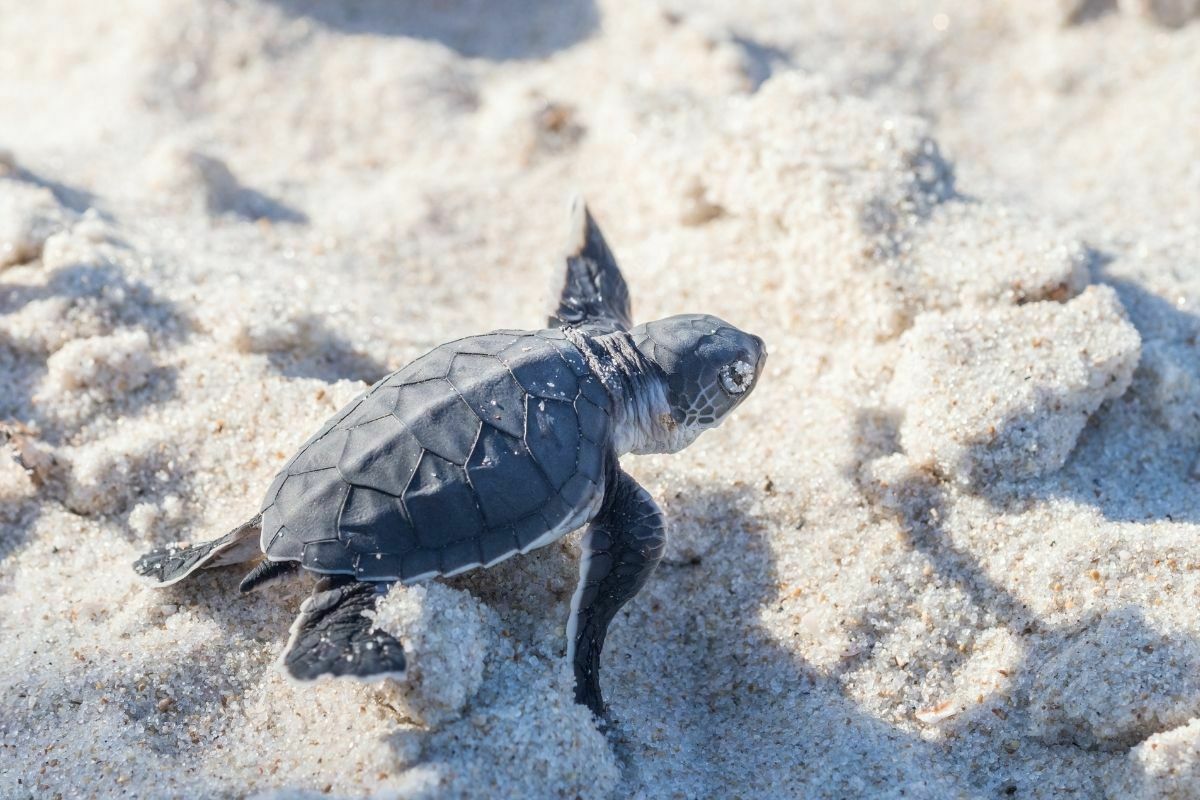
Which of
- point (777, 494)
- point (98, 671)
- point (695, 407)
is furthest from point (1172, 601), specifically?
point (98, 671)

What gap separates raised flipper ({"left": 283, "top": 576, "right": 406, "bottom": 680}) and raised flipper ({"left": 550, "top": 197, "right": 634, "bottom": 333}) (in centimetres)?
106

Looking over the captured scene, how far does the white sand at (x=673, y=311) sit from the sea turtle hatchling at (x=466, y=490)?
10 centimetres

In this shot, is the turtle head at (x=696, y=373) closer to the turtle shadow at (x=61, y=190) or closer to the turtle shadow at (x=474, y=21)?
the turtle shadow at (x=61, y=190)

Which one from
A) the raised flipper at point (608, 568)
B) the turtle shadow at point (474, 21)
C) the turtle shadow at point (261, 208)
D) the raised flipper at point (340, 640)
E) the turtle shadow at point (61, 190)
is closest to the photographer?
the raised flipper at point (340, 640)

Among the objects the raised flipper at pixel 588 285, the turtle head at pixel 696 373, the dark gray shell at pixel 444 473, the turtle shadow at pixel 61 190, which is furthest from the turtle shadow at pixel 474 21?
the dark gray shell at pixel 444 473

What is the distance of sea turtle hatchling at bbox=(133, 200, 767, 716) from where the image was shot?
1961 millimetres

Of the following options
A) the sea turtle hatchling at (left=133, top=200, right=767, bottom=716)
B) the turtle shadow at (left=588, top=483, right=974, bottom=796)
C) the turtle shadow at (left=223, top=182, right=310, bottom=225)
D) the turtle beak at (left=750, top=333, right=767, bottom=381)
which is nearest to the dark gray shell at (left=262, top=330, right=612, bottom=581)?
the sea turtle hatchling at (left=133, top=200, right=767, bottom=716)

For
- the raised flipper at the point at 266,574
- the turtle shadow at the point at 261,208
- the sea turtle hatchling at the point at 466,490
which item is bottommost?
the turtle shadow at the point at 261,208

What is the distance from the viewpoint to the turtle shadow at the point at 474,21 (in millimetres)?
4367

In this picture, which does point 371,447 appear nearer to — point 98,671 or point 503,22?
point 98,671

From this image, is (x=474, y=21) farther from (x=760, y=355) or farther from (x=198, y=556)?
(x=198, y=556)

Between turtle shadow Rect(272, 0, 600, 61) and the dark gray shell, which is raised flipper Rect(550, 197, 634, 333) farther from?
turtle shadow Rect(272, 0, 600, 61)

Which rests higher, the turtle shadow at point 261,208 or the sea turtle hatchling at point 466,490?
the sea turtle hatchling at point 466,490

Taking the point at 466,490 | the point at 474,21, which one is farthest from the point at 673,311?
the point at 474,21
